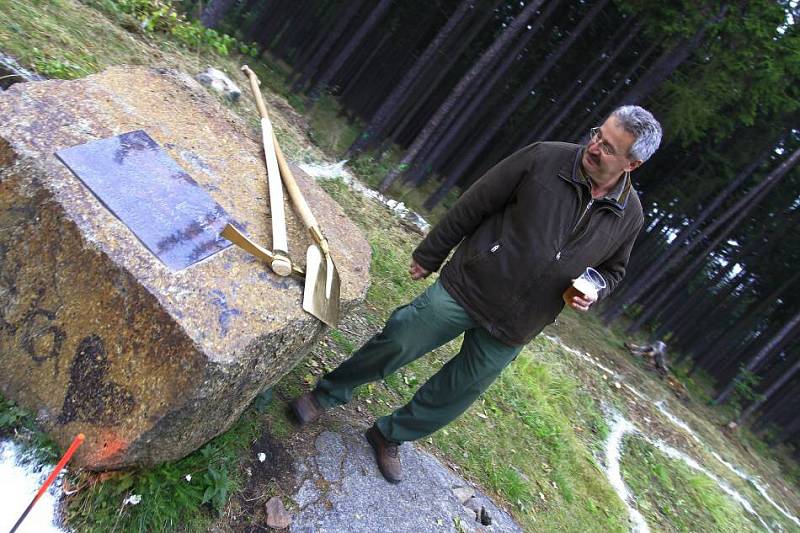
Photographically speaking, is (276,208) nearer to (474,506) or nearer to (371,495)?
(371,495)

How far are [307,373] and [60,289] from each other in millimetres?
1586

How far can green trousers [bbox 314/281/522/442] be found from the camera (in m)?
2.41

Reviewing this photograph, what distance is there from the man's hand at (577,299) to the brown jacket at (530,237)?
0.07m

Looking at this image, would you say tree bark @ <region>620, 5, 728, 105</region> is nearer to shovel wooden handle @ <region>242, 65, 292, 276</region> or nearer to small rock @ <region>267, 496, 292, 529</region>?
shovel wooden handle @ <region>242, 65, 292, 276</region>

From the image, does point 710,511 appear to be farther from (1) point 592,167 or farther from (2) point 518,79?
(2) point 518,79

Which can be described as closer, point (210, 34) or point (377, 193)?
point (210, 34)

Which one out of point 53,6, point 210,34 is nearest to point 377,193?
point 210,34

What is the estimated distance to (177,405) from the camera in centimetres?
178

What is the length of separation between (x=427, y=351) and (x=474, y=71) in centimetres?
802

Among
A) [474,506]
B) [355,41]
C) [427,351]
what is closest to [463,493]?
[474,506]

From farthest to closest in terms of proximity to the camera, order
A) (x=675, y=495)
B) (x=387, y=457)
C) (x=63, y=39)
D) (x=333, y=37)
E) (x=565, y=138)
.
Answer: (x=565, y=138) < (x=333, y=37) < (x=675, y=495) < (x=63, y=39) < (x=387, y=457)

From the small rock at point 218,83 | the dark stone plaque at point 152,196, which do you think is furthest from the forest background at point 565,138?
the dark stone plaque at point 152,196

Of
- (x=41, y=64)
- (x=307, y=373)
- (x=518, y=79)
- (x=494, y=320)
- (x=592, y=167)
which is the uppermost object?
(x=518, y=79)

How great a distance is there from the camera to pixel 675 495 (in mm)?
5961
